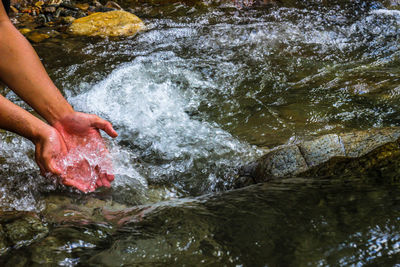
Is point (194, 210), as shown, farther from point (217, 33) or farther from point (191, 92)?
point (217, 33)

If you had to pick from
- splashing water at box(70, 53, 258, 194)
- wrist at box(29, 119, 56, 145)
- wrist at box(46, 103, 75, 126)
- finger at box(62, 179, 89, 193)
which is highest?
wrist at box(29, 119, 56, 145)

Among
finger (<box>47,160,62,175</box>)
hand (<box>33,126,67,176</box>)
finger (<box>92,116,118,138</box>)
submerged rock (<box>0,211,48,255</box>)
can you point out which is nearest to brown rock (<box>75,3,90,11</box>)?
finger (<box>92,116,118,138</box>)

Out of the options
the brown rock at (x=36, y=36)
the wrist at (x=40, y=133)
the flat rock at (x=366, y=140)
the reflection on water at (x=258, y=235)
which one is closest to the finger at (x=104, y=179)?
the wrist at (x=40, y=133)

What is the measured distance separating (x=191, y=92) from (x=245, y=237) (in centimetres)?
318

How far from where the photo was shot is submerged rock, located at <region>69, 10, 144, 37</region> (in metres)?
6.77

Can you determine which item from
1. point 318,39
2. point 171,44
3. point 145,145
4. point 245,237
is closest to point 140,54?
point 171,44

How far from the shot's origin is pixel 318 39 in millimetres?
6070

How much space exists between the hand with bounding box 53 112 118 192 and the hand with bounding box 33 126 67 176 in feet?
0.48

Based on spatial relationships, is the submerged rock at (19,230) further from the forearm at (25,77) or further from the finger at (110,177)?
the forearm at (25,77)

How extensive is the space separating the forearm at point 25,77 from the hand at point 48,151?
432 millimetres

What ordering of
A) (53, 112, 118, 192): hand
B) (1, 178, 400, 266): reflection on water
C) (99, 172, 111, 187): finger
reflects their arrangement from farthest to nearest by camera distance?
(99, 172, 111, 187): finger, (53, 112, 118, 192): hand, (1, 178, 400, 266): reflection on water

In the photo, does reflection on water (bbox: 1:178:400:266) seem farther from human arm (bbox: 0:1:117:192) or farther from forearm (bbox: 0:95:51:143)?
human arm (bbox: 0:1:117:192)

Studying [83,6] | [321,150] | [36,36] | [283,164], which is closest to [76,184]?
[283,164]

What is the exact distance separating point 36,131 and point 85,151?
0.50m
